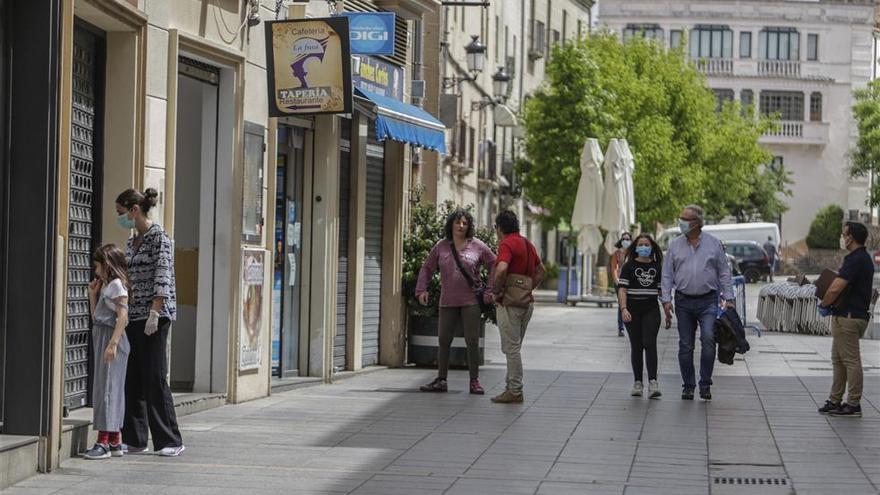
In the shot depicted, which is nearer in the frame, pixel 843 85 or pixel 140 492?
pixel 140 492

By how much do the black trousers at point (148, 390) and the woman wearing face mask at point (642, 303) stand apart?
650 centimetres

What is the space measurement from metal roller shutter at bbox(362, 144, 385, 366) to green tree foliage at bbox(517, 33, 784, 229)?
3099cm

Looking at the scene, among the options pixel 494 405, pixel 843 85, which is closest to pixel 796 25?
pixel 843 85

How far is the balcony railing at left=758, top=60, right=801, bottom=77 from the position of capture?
311ft

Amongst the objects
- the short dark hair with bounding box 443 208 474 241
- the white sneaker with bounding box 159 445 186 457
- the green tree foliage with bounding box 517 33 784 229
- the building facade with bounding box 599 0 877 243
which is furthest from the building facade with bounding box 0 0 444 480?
the building facade with bounding box 599 0 877 243

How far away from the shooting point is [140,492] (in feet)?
32.8

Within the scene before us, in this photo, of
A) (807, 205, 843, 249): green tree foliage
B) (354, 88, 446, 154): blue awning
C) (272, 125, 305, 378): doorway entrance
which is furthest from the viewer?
(807, 205, 843, 249): green tree foliage

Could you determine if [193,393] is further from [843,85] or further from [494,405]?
[843,85]

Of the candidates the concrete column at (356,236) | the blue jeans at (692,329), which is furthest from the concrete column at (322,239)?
the blue jeans at (692,329)

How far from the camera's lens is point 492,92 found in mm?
52062

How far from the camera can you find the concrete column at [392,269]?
21.0 metres

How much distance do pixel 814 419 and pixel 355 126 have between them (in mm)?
6826

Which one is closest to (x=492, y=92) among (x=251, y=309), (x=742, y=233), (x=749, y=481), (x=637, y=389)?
(x=742, y=233)

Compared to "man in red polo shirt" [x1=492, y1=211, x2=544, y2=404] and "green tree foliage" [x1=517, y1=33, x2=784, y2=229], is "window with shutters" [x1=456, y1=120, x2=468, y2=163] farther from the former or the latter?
"man in red polo shirt" [x1=492, y1=211, x2=544, y2=404]
